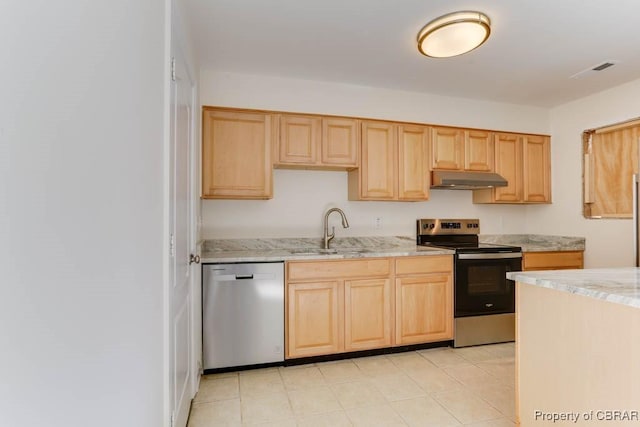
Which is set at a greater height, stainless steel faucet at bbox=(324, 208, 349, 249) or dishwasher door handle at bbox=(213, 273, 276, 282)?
stainless steel faucet at bbox=(324, 208, 349, 249)

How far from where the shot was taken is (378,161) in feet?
11.0

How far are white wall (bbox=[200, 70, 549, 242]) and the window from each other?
68 centimetres

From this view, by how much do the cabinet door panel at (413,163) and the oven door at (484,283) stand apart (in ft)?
2.51

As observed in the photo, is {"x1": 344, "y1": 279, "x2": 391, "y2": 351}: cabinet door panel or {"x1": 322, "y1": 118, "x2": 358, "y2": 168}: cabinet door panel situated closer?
{"x1": 344, "y1": 279, "x2": 391, "y2": 351}: cabinet door panel

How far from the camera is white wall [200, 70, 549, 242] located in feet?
10.4

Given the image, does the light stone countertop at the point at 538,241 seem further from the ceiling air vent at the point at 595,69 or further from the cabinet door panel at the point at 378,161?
the ceiling air vent at the point at 595,69

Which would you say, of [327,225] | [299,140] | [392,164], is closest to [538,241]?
[392,164]

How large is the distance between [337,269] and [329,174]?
107cm

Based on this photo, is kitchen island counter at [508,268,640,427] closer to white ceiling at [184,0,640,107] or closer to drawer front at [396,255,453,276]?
drawer front at [396,255,453,276]

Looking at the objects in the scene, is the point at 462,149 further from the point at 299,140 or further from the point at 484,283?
the point at 299,140

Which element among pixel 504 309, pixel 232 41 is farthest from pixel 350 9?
pixel 504 309

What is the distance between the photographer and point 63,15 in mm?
593

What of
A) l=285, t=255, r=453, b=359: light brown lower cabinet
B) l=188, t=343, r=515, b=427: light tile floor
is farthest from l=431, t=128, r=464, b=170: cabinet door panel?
l=188, t=343, r=515, b=427: light tile floor

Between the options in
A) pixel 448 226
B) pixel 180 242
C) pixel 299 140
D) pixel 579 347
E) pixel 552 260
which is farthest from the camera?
pixel 448 226
